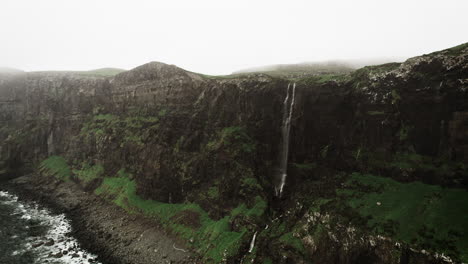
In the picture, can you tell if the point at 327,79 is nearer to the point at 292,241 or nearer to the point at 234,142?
the point at 234,142

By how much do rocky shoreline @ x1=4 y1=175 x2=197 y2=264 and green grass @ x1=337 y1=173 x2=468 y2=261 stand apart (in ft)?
72.3

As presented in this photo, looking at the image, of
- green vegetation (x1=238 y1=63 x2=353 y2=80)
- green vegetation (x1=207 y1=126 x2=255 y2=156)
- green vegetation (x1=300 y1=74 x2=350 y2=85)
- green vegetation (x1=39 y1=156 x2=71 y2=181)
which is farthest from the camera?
green vegetation (x1=39 y1=156 x2=71 y2=181)

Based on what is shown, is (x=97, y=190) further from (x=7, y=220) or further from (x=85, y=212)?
(x=7, y=220)

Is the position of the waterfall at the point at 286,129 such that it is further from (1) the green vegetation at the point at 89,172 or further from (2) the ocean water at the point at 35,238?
(1) the green vegetation at the point at 89,172

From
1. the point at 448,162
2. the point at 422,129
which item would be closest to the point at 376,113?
the point at 422,129

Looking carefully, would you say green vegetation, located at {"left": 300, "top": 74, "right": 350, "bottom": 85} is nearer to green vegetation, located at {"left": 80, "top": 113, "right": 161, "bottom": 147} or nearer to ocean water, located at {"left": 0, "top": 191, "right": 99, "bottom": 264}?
green vegetation, located at {"left": 80, "top": 113, "right": 161, "bottom": 147}

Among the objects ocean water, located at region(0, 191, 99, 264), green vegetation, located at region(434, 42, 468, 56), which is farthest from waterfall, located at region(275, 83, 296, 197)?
ocean water, located at region(0, 191, 99, 264)

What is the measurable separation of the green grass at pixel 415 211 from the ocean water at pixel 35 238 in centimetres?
3524

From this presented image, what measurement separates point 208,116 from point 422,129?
31888mm

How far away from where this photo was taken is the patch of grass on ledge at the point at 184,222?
29.2 meters

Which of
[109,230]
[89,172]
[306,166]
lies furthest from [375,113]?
[89,172]

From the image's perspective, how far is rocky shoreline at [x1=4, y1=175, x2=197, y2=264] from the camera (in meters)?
31.5

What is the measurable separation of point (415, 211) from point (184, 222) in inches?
1141

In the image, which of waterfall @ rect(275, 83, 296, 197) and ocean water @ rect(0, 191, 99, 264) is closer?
ocean water @ rect(0, 191, 99, 264)
